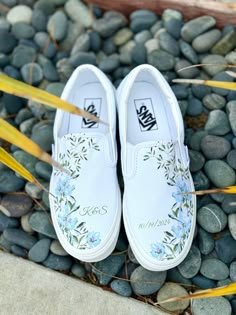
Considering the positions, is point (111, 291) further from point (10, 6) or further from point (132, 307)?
point (10, 6)

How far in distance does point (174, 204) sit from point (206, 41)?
0.49 meters

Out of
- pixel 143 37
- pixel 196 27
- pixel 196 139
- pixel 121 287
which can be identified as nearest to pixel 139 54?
pixel 143 37

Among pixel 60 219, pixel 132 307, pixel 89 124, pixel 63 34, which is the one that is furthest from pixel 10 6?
pixel 132 307

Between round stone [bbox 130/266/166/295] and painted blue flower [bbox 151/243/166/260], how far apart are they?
3.1 inches

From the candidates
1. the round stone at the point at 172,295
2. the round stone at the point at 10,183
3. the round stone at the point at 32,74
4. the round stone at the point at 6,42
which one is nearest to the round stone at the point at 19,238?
the round stone at the point at 10,183

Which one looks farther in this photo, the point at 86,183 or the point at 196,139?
the point at 196,139

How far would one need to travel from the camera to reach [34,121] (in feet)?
4.12

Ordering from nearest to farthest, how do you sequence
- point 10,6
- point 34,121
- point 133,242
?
point 133,242, point 34,121, point 10,6

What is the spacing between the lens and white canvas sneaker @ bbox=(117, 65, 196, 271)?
3.31 feet

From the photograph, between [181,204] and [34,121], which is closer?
[181,204]

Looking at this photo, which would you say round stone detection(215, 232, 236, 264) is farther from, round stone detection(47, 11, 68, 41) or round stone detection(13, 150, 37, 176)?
round stone detection(47, 11, 68, 41)

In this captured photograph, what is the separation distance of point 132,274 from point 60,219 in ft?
0.67

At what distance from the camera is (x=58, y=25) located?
53.5 inches

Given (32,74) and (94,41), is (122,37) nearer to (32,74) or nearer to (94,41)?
(94,41)
